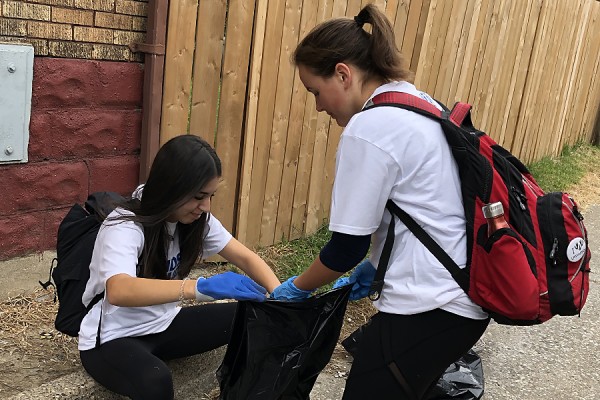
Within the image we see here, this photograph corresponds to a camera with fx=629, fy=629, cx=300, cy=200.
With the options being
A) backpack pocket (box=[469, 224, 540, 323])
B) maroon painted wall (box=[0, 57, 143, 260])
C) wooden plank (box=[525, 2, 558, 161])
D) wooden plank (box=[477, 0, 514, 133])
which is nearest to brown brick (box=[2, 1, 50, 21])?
maroon painted wall (box=[0, 57, 143, 260])

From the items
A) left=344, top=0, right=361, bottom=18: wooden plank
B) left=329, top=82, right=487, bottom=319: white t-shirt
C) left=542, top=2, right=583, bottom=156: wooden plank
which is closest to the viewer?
left=329, top=82, right=487, bottom=319: white t-shirt

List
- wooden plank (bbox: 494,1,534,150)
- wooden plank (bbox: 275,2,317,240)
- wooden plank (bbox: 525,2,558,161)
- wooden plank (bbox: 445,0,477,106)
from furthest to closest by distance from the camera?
wooden plank (bbox: 525,2,558,161), wooden plank (bbox: 494,1,534,150), wooden plank (bbox: 445,0,477,106), wooden plank (bbox: 275,2,317,240)

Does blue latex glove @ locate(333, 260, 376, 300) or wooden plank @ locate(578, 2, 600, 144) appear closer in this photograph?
blue latex glove @ locate(333, 260, 376, 300)

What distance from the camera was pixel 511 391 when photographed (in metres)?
3.40

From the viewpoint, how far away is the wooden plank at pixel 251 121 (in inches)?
153

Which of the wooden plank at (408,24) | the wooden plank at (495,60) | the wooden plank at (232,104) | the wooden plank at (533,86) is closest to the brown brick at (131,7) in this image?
the wooden plank at (232,104)

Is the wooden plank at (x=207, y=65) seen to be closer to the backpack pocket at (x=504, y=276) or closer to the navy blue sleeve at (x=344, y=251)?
the navy blue sleeve at (x=344, y=251)

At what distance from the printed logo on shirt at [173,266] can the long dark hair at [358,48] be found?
3.35 ft

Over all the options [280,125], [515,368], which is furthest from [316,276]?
[280,125]

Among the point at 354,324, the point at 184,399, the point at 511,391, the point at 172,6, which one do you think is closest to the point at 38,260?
the point at 184,399

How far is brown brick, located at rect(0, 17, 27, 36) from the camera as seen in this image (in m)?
2.98

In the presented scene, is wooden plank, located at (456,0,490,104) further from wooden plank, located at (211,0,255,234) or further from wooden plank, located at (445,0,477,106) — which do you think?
wooden plank, located at (211,0,255,234)

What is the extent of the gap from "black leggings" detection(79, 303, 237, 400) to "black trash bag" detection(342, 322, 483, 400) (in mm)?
712

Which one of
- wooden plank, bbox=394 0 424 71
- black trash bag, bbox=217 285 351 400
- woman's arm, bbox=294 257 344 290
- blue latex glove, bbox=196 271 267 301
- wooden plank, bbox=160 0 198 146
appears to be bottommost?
black trash bag, bbox=217 285 351 400
